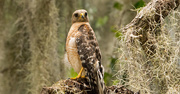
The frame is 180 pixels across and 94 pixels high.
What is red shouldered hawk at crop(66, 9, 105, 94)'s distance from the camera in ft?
9.43

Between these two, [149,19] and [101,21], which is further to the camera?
[101,21]

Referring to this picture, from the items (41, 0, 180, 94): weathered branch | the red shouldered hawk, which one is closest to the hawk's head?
the red shouldered hawk

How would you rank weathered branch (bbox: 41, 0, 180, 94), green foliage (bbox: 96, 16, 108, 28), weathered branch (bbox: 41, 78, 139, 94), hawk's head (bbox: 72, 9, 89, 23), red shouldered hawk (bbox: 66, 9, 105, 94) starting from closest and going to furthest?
weathered branch (bbox: 41, 78, 139, 94) < weathered branch (bbox: 41, 0, 180, 94) < red shouldered hawk (bbox: 66, 9, 105, 94) < hawk's head (bbox: 72, 9, 89, 23) < green foliage (bbox: 96, 16, 108, 28)

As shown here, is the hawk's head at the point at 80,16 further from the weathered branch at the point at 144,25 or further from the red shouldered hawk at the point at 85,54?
the weathered branch at the point at 144,25

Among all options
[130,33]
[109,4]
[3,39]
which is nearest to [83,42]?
[130,33]

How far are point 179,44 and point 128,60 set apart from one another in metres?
0.45

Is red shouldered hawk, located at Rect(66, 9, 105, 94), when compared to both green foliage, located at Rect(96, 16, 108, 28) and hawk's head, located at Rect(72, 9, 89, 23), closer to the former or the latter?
hawk's head, located at Rect(72, 9, 89, 23)

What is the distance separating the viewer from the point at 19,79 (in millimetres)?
4945

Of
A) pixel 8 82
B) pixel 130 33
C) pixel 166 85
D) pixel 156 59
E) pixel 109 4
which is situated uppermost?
pixel 109 4

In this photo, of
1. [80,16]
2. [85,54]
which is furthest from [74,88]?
[80,16]

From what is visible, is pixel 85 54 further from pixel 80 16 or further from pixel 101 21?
pixel 101 21

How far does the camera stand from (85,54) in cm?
300

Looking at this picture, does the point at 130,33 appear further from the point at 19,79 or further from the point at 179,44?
the point at 19,79

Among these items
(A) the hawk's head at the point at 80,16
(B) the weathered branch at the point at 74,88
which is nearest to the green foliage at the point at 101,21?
(A) the hawk's head at the point at 80,16
